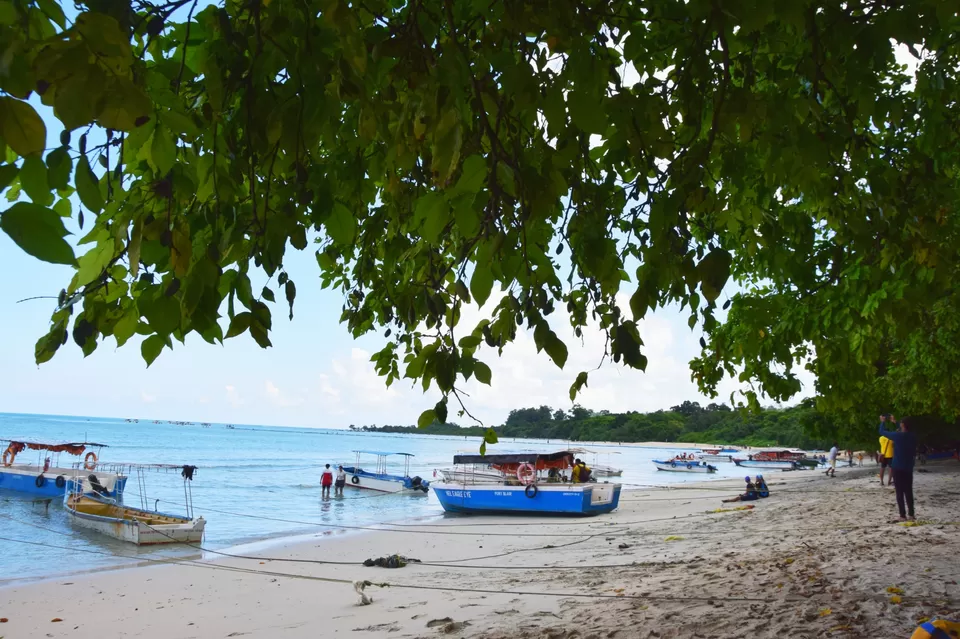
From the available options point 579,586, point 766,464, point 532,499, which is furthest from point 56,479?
point 766,464

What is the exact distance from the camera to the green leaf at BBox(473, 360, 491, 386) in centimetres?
195

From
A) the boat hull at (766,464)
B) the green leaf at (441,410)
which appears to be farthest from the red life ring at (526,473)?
the boat hull at (766,464)

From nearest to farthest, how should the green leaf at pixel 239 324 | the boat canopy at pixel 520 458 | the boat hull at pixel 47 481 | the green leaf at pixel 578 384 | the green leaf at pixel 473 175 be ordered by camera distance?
1. the green leaf at pixel 473 175
2. the green leaf at pixel 239 324
3. the green leaf at pixel 578 384
4. the boat canopy at pixel 520 458
5. the boat hull at pixel 47 481

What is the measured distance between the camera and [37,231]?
1.22 metres

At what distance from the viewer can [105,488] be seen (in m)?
24.8

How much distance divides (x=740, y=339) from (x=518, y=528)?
1264cm

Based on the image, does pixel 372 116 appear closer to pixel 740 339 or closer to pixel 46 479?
pixel 740 339

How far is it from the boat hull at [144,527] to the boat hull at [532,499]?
8.22 meters

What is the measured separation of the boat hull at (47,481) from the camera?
83.9 feet

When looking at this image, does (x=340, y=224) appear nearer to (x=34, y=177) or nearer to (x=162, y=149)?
(x=162, y=149)

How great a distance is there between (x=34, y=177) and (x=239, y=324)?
2.16ft

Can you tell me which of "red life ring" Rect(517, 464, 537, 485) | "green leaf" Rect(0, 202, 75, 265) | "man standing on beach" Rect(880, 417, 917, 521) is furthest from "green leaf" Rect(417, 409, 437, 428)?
"red life ring" Rect(517, 464, 537, 485)

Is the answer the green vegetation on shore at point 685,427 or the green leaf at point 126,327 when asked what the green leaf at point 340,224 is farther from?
the green vegetation on shore at point 685,427

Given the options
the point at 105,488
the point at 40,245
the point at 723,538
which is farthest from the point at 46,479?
the point at 40,245
